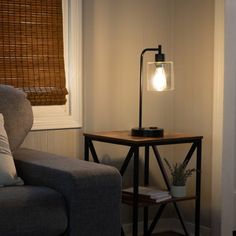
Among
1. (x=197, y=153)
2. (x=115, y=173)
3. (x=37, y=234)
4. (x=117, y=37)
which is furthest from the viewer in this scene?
(x=117, y=37)

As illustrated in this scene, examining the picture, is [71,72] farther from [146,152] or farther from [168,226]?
[168,226]

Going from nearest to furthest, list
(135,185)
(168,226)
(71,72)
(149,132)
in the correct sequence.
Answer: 1. (135,185)
2. (149,132)
3. (71,72)
4. (168,226)

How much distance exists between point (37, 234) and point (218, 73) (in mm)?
1594

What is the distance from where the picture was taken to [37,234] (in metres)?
2.26

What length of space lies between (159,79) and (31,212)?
47.4 inches

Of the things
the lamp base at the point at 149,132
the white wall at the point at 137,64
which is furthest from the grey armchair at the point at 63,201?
the white wall at the point at 137,64

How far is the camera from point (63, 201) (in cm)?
238

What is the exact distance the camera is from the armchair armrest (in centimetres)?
236

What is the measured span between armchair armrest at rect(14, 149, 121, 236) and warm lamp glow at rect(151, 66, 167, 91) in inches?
31.9

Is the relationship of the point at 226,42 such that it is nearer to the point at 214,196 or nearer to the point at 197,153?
the point at 197,153

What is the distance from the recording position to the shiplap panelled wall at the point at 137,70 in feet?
11.1

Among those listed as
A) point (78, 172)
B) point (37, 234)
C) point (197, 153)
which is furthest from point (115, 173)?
point (197, 153)

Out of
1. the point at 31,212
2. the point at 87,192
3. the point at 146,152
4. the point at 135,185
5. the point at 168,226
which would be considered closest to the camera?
the point at 31,212

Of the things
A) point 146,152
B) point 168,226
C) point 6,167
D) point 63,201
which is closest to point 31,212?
point 63,201
